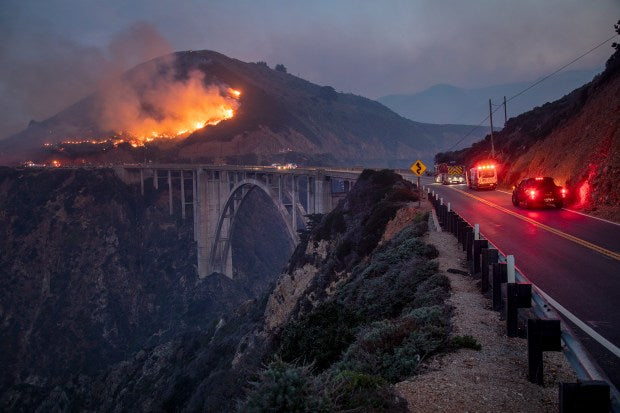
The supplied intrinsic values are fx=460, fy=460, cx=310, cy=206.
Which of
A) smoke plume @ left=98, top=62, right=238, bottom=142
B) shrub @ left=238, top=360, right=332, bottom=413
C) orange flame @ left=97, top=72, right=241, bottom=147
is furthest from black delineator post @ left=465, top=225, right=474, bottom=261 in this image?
smoke plume @ left=98, top=62, right=238, bottom=142

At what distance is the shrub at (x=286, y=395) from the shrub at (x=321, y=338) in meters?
3.73

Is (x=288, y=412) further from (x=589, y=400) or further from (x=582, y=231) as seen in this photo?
(x=582, y=231)

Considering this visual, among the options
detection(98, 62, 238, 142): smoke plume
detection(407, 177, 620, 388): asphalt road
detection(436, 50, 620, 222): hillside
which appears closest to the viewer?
detection(407, 177, 620, 388): asphalt road

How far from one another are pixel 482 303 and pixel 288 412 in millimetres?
6622

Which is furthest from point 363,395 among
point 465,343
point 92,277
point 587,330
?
point 92,277

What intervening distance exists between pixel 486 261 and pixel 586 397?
6.05m

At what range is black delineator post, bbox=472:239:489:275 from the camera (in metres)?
11.4

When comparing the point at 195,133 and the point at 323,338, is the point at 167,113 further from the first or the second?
the point at 323,338

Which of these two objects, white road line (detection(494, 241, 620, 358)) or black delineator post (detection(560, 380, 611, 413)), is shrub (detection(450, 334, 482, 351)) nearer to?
white road line (detection(494, 241, 620, 358))

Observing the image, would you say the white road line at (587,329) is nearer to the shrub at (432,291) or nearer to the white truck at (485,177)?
the shrub at (432,291)

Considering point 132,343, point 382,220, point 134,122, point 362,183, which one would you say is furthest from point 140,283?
point 134,122

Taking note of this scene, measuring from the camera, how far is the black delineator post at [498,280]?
8945 mm

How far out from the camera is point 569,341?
564 cm

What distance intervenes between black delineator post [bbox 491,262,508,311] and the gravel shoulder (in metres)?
0.38
